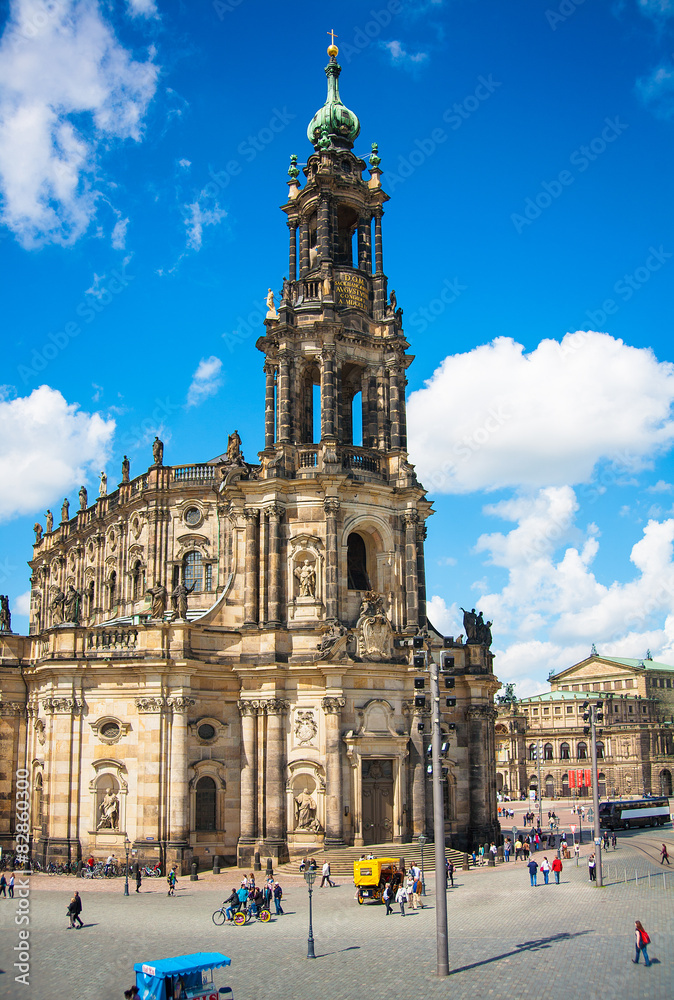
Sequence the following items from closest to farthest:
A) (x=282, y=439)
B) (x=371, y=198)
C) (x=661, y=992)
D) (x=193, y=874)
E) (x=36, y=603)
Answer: (x=661, y=992)
(x=193, y=874)
(x=282, y=439)
(x=371, y=198)
(x=36, y=603)

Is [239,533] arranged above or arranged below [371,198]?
below

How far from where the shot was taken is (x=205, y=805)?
4588 centimetres

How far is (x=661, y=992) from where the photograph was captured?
74.1ft

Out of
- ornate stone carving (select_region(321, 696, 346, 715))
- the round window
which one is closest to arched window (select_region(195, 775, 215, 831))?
ornate stone carving (select_region(321, 696, 346, 715))

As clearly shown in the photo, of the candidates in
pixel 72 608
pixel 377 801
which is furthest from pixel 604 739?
pixel 72 608

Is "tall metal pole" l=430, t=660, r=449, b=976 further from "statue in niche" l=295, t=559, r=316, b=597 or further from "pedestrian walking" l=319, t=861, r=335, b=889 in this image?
"statue in niche" l=295, t=559, r=316, b=597

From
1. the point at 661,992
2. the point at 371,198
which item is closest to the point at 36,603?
the point at 371,198

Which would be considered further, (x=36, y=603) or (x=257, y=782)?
(x=36, y=603)

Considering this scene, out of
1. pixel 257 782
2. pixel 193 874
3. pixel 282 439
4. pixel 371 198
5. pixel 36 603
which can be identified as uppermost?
pixel 371 198

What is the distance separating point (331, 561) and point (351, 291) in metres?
17.3

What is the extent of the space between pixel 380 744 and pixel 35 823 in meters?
19.1

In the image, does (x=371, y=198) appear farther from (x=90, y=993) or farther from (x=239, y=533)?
(x=90, y=993)

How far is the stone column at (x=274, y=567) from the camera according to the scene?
4716 centimetres

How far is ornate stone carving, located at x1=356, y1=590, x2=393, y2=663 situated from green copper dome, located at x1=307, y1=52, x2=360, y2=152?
28.9m
